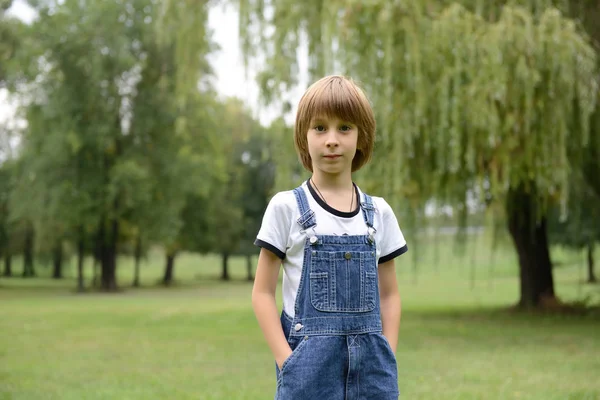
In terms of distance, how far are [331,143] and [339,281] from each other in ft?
1.34

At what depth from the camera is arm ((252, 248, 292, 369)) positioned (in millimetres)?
2287

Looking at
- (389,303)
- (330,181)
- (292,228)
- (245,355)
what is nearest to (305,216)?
(292,228)

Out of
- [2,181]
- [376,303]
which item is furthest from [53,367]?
[2,181]

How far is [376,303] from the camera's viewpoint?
2410mm

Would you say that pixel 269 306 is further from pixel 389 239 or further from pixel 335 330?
pixel 389 239

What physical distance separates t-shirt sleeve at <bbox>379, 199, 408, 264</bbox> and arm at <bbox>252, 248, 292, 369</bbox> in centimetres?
35

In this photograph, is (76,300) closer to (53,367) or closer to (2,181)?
(2,181)

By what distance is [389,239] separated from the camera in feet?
8.27

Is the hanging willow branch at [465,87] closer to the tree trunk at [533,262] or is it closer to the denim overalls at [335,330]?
the tree trunk at [533,262]

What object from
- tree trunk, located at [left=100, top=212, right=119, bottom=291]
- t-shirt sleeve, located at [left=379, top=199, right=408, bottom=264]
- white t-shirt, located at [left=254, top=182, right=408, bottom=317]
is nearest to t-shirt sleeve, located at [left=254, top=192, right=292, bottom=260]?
white t-shirt, located at [left=254, top=182, right=408, bottom=317]

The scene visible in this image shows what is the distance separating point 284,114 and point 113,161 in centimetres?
1950

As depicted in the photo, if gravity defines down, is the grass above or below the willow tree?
below

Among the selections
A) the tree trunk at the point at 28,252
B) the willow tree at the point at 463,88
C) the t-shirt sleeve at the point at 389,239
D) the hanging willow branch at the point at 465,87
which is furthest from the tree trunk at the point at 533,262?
the tree trunk at the point at 28,252

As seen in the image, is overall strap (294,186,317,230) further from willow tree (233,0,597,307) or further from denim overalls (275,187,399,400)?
willow tree (233,0,597,307)
